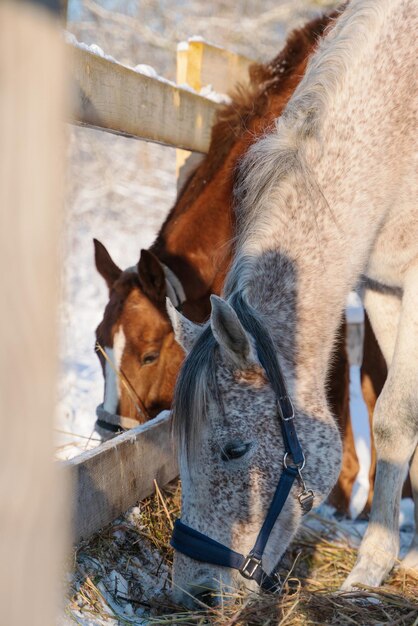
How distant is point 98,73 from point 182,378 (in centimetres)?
172

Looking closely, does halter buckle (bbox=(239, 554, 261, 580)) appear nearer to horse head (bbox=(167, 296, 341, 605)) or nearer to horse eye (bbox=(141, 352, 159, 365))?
horse head (bbox=(167, 296, 341, 605))

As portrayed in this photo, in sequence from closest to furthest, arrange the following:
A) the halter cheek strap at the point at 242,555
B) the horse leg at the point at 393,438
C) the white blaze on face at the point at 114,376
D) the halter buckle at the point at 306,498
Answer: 1. the halter cheek strap at the point at 242,555
2. the halter buckle at the point at 306,498
3. the horse leg at the point at 393,438
4. the white blaze on face at the point at 114,376

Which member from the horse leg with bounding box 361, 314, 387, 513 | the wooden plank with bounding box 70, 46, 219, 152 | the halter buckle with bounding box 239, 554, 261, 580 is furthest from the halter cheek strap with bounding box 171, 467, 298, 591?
the horse leg with bounding box 361, 314, 387, 513

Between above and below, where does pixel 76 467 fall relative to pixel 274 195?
below

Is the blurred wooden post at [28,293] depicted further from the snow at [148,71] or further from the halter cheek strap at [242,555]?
the snow at [148,71]

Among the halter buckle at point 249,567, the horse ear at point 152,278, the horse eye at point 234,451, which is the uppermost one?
the horse ear at point 152,278

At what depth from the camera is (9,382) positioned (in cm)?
83

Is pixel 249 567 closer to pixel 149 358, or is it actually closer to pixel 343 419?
pixel 149 358

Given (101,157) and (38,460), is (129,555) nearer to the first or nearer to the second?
(38,460)

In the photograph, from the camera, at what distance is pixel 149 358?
11.9 feet

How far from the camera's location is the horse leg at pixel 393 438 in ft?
9.54

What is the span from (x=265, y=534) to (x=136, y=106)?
237 centimetres

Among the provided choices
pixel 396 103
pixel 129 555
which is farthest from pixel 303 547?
pixel 396 103

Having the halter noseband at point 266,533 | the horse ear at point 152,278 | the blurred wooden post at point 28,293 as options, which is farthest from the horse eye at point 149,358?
the blurred wooden post at point 28,293
